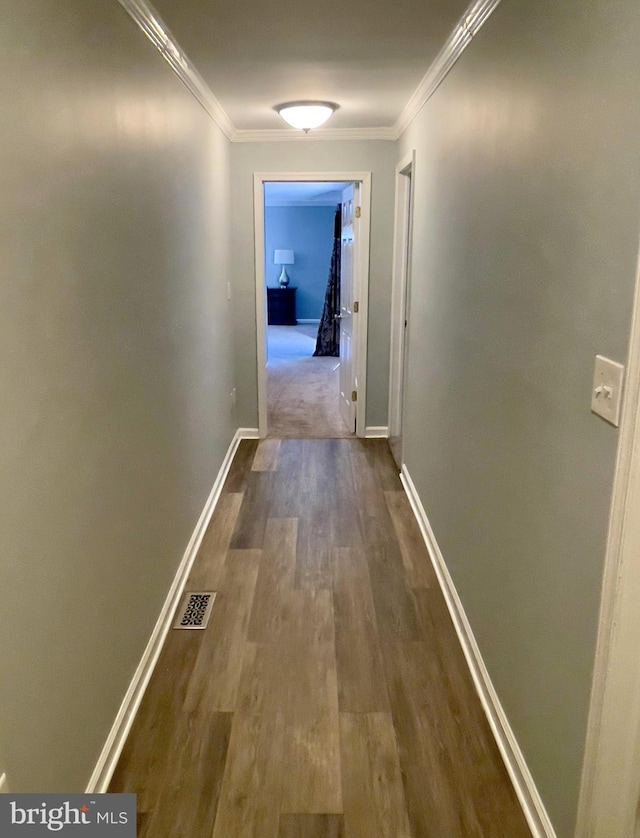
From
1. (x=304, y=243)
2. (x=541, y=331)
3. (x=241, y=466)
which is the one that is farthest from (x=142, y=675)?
(x=304, y=243)

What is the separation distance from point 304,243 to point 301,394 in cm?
571


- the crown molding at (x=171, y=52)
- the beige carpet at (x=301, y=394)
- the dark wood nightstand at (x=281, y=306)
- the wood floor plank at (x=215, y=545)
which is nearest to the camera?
the crown molding at (x=171, y=52)

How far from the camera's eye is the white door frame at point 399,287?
173 inches

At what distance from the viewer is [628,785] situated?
1325 mm

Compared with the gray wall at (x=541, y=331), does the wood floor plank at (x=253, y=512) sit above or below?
below

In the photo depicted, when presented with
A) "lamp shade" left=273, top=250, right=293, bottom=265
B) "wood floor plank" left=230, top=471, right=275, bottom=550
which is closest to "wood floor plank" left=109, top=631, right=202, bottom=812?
"wood floor plank" left=230, top=471, right=275, bottom=550

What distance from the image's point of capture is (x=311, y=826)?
5.58 feet

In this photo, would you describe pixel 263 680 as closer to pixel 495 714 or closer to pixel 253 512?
pixel 495 714

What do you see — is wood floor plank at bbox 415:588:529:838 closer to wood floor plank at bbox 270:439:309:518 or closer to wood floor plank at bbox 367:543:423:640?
wood floor plank at bbox 367:543:423:640

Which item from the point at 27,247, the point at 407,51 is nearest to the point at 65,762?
the point at 27,247

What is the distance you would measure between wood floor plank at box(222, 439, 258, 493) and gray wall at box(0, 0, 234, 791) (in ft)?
4.31

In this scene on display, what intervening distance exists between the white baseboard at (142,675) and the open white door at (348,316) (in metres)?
1.93

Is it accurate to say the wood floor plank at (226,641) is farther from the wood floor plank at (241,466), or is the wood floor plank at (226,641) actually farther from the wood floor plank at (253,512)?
the wood floor plank at (241,466)

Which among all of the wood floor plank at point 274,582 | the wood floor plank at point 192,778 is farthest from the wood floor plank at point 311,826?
the wood floor plank at point 274,582
